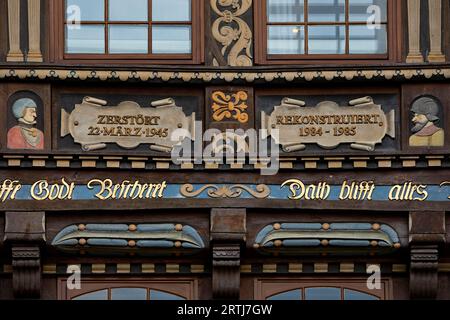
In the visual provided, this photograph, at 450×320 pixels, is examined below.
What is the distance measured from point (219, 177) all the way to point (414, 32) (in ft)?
7.02

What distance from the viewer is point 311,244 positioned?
2084 cm

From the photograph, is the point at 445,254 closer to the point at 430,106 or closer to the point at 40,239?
the point at 430,106

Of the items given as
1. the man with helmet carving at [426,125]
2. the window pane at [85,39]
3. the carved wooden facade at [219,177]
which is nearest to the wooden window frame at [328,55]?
the carved wooden facade at [219,177]

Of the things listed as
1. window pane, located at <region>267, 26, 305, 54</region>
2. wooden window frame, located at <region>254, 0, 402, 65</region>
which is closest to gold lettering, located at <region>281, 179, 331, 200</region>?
wooden window frame, located at <region>254, 0, 402, 65</region>

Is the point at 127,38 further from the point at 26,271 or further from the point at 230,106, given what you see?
the point at 26,271

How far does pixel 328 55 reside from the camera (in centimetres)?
2139

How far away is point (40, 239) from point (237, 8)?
2.68m

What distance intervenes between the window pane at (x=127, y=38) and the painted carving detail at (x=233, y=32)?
633 millimetres

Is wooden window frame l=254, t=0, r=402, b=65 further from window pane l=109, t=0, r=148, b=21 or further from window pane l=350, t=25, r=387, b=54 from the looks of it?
window pane l=109, t=0, r=148, b=21

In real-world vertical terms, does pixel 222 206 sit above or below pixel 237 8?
below

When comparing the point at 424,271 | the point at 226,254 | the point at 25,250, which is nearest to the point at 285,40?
the point at 226,254

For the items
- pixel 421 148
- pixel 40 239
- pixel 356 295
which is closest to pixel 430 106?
pixel 421 148

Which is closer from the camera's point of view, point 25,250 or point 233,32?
point 25,250

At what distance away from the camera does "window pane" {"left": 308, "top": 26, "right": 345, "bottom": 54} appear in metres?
21.4
